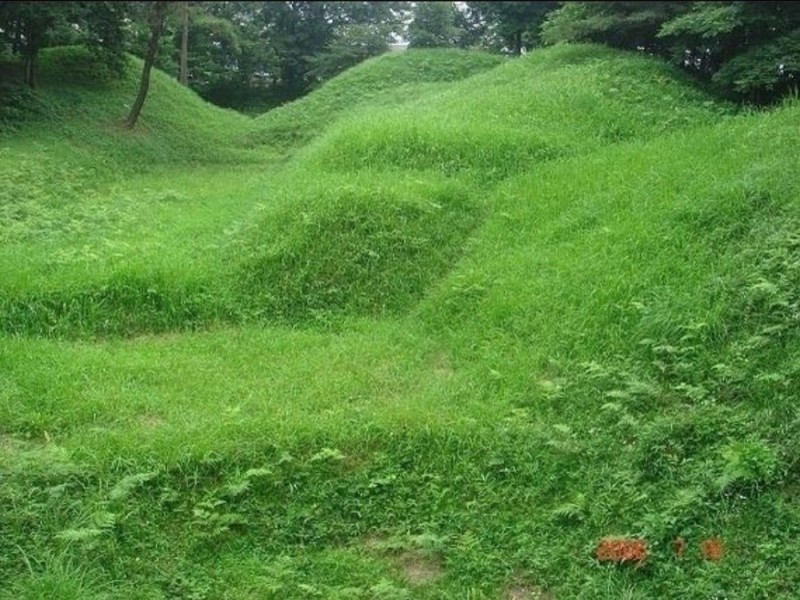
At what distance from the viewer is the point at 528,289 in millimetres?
7707

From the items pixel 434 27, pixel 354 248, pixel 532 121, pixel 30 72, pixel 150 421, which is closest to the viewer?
pixel 150 421

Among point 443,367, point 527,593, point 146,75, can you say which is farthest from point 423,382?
point 146,75

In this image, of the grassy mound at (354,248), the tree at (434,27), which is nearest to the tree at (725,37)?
the tree at (434,27)

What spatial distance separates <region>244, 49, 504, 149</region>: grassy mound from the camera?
2128cm

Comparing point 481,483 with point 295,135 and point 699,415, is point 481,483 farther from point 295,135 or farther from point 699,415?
point 295,135

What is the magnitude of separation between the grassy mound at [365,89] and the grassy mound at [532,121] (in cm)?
576

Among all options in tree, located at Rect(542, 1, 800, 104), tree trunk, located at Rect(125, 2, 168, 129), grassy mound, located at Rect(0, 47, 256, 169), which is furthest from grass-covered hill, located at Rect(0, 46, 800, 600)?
grassy mound, located at Rect(0, 47, 256, 169)

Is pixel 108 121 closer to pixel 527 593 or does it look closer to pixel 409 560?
pixel 409 560

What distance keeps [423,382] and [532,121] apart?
24.5 feet

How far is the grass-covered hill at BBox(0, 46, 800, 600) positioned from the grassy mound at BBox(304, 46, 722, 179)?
0.27 m

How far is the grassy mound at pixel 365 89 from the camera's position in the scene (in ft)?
69.8

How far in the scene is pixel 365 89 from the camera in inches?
925

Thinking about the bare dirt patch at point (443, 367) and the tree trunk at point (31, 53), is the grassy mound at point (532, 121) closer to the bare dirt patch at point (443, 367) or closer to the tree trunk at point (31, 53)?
the bare dirt patch at point (443, 367)

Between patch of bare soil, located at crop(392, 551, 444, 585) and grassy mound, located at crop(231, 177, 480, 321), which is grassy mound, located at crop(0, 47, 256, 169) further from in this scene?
patch of bare soil, located at crop(392, 551, 444, 585)
